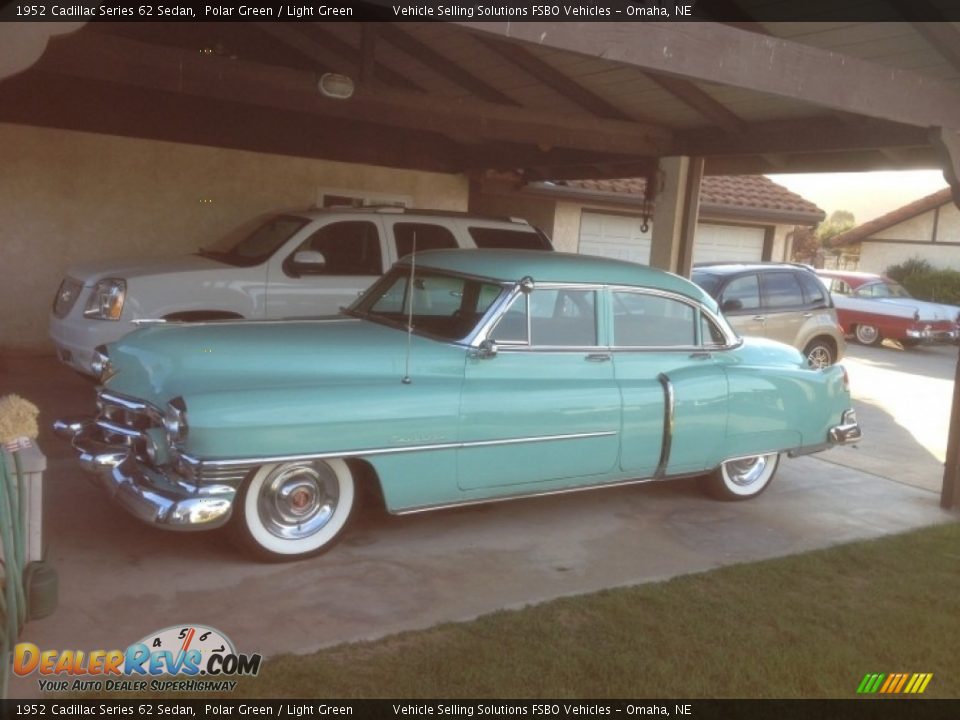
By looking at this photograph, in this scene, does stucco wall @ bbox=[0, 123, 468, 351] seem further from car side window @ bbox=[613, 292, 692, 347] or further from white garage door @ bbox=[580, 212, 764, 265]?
car side window @ bbox=[613, 292, 692, 347]

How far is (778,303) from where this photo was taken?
39.4ft

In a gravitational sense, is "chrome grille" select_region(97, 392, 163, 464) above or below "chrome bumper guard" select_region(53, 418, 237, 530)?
above

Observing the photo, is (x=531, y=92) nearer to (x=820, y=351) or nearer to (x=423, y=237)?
(x=423, y=237)

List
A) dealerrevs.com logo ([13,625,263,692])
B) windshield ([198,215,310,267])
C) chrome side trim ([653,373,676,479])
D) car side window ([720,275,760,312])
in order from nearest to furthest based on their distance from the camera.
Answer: dealerrevs.com logo ([13,625,263,692]) < chrome side trim ([653,373,676,479]) < windshield ([198,215,310,267]) < car side window ([720,275,760,312])

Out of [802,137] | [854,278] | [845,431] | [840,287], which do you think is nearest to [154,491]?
[845,431]

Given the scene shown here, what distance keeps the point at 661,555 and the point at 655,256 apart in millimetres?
4807

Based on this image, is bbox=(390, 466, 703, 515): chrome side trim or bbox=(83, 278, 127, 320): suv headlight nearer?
bbox=(390, 466, 703, 515): chrome side trim

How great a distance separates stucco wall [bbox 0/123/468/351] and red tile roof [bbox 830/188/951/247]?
75.7 feet

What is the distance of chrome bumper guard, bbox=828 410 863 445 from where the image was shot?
6.91 meters

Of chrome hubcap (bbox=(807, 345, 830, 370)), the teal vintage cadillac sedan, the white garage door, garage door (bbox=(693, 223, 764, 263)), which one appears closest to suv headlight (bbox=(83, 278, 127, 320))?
the teal vintage cadillac sedan
